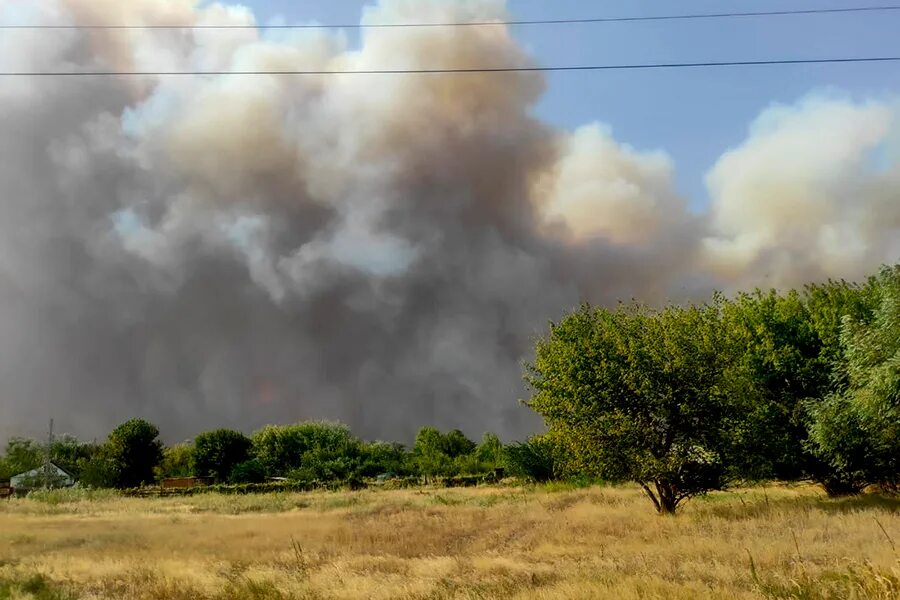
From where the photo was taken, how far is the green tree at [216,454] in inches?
4988

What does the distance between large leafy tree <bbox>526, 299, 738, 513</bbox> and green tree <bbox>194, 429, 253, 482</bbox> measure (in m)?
107

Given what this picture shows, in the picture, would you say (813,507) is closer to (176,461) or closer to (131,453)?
(131,453)

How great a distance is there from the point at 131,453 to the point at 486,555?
9503cm

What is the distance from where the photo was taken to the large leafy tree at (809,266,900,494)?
2741 cm

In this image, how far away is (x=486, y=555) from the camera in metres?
21.7

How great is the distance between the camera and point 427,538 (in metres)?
28.3

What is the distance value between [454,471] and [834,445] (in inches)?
3689

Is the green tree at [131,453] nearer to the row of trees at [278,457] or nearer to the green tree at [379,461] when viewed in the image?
the row of trees at [278,457]

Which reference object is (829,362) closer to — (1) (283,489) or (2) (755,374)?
(2) (755,374)

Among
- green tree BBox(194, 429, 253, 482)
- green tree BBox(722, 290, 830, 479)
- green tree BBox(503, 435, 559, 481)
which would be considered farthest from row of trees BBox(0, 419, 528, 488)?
green tree BBox(722, 290, 830, 479)

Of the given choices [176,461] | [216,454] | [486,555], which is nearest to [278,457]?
[216,454]

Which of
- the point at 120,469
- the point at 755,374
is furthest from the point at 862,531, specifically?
the point at 120,469

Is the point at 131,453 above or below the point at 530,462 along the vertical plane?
above

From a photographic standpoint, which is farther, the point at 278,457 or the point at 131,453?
the point at 278,457
